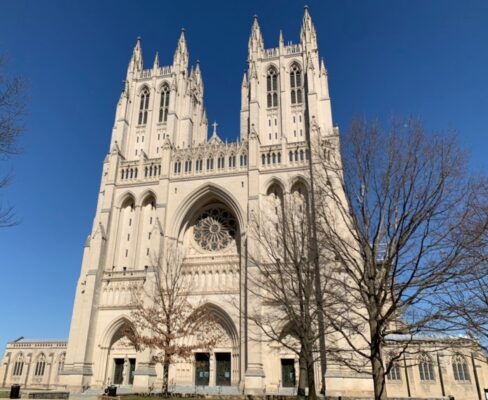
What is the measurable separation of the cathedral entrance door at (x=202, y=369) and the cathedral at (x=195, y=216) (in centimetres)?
11

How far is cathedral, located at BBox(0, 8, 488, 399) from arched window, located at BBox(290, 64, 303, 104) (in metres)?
0.14

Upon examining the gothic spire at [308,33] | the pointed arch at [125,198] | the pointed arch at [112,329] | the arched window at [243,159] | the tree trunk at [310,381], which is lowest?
the tree trunk at [310,381]

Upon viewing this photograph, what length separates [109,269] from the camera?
116 feet

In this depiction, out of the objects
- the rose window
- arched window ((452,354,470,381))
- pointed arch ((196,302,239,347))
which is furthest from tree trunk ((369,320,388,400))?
the rose window

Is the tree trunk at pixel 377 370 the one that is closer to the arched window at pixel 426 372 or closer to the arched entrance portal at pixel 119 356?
the arched window at pixel 426 372

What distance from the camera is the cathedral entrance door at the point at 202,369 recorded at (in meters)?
31.3

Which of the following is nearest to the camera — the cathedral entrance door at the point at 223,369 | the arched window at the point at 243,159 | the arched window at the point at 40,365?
the cathedral entrance door at the point at 223,369

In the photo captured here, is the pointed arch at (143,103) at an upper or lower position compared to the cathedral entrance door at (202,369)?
upper

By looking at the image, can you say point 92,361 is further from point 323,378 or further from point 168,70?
point 168,70

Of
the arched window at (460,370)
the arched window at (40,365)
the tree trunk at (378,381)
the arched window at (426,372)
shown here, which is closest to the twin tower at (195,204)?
the arched window at (426,372)

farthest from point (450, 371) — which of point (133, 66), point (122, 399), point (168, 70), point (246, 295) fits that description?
point (133, 66)

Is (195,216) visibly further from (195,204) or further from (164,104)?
(164,104)

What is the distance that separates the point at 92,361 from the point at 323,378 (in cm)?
1879

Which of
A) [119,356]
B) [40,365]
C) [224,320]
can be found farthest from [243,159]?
[40,365]
